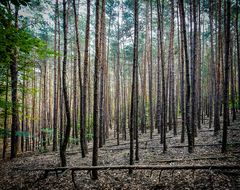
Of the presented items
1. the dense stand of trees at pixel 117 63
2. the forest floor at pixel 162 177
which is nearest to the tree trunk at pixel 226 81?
the dense stand of trees at pixel 117 63

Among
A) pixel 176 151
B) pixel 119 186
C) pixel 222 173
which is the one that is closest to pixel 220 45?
pixel 176 151

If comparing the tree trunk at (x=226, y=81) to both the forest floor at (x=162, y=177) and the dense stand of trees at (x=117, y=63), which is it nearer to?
the dense stand of trees at (x=117, y=63)

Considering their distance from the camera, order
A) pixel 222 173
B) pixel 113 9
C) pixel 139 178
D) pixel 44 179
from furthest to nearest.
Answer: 1. pixel 113 9
2. pixel 44 179
3. pixel 139 178
4. pixel 222 173

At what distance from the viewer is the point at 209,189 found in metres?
4.80

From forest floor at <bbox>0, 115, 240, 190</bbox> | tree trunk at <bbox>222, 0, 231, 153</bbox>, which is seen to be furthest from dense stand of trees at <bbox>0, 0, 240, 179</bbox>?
forest floor at <bbox>0, 115, 240, 190</bbox>

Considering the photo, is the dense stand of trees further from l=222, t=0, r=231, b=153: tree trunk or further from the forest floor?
the forest floor

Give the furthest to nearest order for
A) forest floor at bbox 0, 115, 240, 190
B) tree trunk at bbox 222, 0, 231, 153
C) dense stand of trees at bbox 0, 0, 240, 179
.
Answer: tree trunk at bbox 222, 0, 231, 153, dense stand of trees at bbox 0, 0, 240, 179, forest floor at bbox 0, 115, 240, 190

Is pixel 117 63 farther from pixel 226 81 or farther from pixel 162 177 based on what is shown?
pixel 162 177

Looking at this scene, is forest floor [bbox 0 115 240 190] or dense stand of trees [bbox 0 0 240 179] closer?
forest floor [bbox 0 115 240 190]

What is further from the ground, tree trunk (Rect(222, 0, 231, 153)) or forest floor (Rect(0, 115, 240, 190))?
tree trunk (Rect(222, 0, 231, 153))

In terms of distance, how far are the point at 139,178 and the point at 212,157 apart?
2866mm

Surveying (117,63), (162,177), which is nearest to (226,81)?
(162,177)

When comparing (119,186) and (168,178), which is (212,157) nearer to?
(168,178)

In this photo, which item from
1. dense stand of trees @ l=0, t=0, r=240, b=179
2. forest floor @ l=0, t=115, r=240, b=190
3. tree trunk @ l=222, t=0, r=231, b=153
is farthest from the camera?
tree trunk @ l=222, t=0, r=231, b=153
